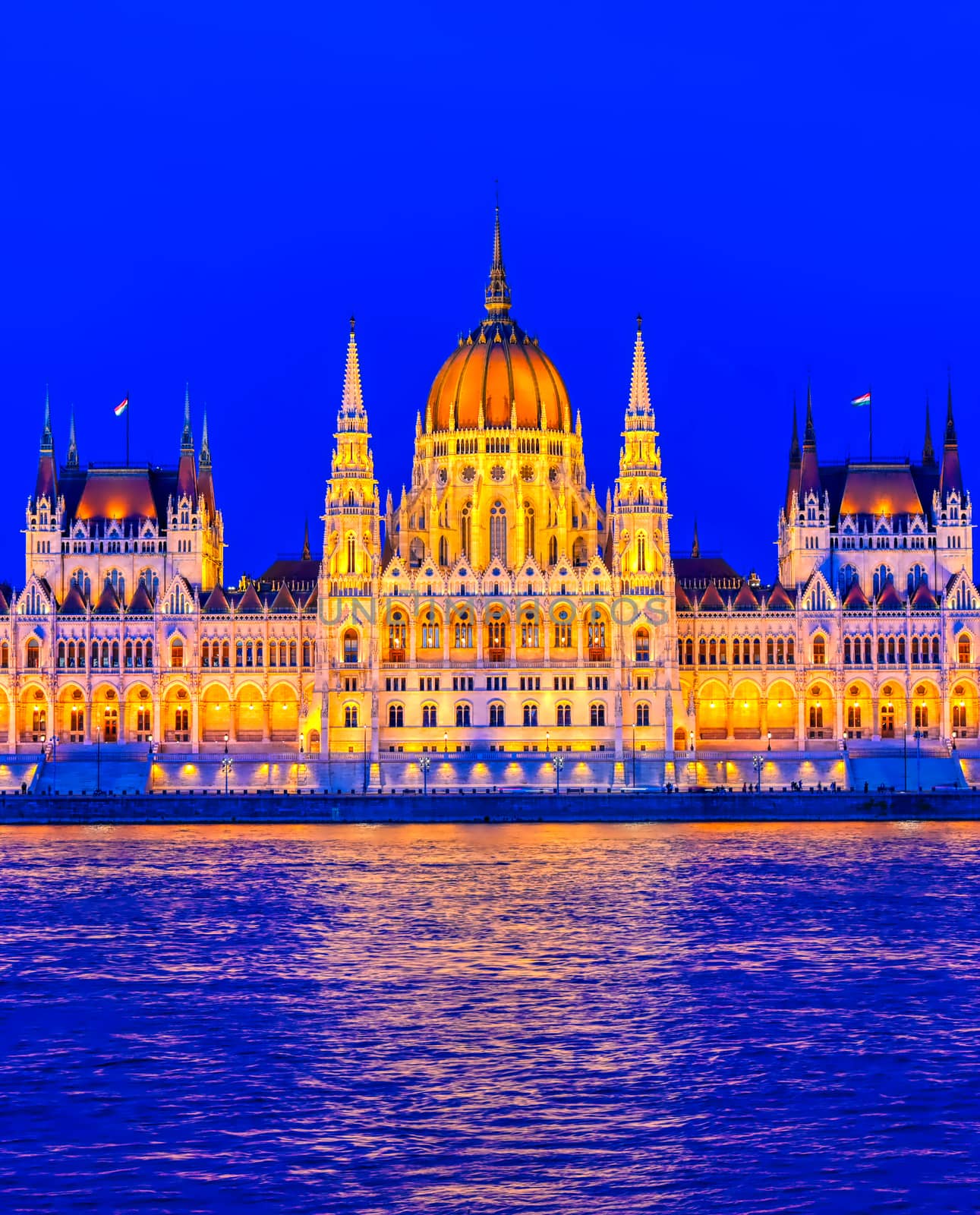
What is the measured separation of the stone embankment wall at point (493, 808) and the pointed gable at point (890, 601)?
21167mm

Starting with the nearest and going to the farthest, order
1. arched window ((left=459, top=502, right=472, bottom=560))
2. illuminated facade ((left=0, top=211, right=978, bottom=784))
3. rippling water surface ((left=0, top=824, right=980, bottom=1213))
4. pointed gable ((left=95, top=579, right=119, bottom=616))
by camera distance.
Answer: rippling water surface ((left=0, top=824, right=980, bottom=1213))
illuminated facade ((left=0, top=211, right=978, bottom=784))
pointed gable ((left=95, top=579, right=119, bottom=616))
arched window ((left=459, top=502, right=472, bottom=560))

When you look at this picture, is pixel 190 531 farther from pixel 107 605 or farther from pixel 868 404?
pixel 868 404

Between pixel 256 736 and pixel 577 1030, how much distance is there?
83358 mm

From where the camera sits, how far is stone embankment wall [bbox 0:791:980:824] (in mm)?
109250

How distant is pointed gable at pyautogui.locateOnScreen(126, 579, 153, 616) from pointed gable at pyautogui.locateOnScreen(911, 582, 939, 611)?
53.1 meters

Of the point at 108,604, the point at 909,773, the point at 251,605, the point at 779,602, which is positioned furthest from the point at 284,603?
the point at 909,773

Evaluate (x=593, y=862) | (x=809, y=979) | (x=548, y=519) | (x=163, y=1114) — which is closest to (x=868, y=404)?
(x=548, y=519)

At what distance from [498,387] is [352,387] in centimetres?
1136

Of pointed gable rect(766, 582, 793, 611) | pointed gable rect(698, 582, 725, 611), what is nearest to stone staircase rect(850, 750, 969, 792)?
pointed gable rect(766, 582, 793, 611)

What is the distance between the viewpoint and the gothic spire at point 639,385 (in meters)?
130

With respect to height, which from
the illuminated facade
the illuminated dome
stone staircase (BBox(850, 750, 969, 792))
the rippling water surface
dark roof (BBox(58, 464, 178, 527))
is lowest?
the rippling water surface

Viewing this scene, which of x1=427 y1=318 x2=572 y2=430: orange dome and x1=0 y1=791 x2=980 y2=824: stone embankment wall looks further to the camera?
x1=427 y1=318 x2=572 y2=430: orange dome

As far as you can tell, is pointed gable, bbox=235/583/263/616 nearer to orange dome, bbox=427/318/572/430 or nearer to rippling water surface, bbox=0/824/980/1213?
orange dome, bbox=427/318/572/430

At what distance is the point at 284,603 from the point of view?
5128 inches
